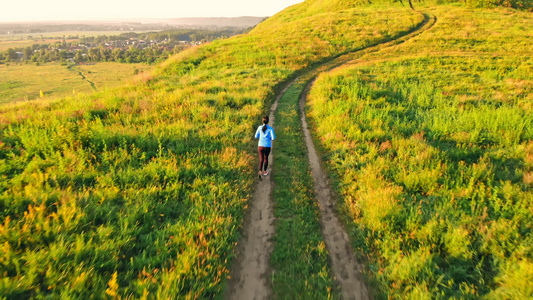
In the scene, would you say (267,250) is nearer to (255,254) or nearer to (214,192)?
(255,254)

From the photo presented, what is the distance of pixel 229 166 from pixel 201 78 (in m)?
15.9

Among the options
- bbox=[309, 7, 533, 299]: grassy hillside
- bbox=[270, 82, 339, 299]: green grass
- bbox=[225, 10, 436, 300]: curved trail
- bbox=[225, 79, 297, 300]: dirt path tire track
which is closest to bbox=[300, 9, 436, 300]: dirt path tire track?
bbox=[225, 10, 436, 300]: curved trail

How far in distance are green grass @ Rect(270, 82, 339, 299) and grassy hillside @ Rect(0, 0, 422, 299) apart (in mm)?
1058

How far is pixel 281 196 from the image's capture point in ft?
23.1

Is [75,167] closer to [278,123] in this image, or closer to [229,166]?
[229,166]

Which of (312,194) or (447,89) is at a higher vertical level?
(447,89)

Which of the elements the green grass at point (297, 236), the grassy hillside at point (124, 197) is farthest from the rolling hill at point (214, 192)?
the green grass at point (297, 236)

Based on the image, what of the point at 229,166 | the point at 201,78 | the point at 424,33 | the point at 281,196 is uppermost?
the point at 424,33

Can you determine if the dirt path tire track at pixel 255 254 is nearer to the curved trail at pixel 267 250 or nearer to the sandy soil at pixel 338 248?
the curved trail at pixel 267 250

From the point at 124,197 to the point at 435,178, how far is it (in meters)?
8.61

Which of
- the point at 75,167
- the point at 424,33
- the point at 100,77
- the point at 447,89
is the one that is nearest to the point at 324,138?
Result: the point at 75,167

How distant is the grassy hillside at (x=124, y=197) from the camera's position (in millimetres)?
3842

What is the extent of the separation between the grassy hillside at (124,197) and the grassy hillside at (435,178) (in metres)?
3.37

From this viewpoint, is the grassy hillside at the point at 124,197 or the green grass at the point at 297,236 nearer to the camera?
the grassy hillside at the point at 124,197
